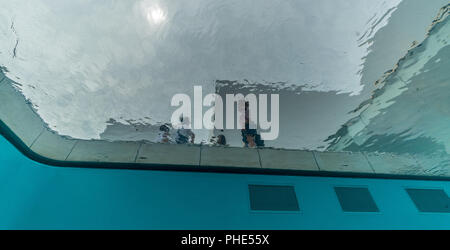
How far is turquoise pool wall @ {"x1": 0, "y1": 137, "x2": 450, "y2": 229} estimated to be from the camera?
715 cm

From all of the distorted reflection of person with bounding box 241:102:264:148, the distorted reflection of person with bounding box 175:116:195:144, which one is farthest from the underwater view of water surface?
the distorted reflection of person with bounding box 175:116:195:144

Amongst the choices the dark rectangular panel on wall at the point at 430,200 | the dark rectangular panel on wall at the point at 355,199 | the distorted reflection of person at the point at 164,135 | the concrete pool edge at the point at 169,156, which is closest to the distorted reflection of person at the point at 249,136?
the concrete pool edge at the point at 169,156

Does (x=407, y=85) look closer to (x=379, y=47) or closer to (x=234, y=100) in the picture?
(x=379, y=47)

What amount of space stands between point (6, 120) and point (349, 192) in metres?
10.1

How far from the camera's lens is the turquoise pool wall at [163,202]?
7.15m

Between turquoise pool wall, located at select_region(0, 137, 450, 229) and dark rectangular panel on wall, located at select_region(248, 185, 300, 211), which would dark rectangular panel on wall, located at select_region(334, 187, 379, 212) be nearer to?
turquoise pool wall, located at select_region(0, 137, 450, 229)

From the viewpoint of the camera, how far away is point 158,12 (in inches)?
288

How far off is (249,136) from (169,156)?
3140mm

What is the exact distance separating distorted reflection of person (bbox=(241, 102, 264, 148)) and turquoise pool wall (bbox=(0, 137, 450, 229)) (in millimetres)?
1692

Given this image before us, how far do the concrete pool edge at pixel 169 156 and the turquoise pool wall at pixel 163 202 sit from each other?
0.22 m

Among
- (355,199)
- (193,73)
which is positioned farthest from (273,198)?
(193,73)
